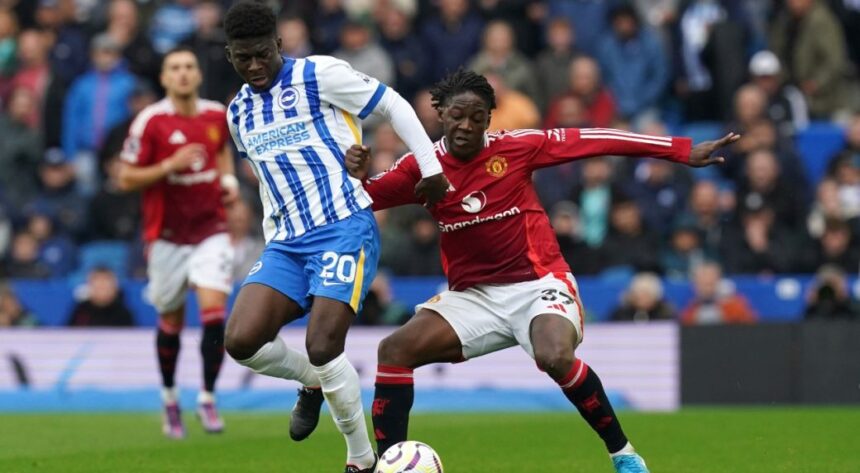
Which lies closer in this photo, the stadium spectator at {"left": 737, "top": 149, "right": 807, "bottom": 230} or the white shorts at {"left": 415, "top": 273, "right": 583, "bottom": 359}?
the white shorts at {"left": 415, "top": 273, "right": 583, "bottom": 359}

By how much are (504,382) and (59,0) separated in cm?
905

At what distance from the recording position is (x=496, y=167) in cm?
847

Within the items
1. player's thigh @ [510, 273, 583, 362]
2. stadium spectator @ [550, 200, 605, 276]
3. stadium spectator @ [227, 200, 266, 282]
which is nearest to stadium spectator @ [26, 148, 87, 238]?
stadium spectator @ [227, 200, 266, 282]

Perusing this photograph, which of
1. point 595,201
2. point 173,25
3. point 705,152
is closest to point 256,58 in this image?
point 705,152

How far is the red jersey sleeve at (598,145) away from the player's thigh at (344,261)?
105 centimetres

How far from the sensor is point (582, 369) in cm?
788

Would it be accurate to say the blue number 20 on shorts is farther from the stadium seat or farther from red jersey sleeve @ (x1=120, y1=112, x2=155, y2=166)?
the stadium seat

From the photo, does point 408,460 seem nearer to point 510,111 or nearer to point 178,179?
point 178,179

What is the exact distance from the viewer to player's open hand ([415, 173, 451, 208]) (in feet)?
26.3

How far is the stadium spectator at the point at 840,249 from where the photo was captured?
15.1 metres

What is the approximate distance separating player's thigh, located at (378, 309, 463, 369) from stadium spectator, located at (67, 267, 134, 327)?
794 centimetres

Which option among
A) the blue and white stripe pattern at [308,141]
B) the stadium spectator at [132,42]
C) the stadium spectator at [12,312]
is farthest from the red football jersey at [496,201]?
the stadium spectator at [132,42]

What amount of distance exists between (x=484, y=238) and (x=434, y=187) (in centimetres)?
57

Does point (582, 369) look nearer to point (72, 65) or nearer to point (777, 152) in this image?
point (777, 152)
